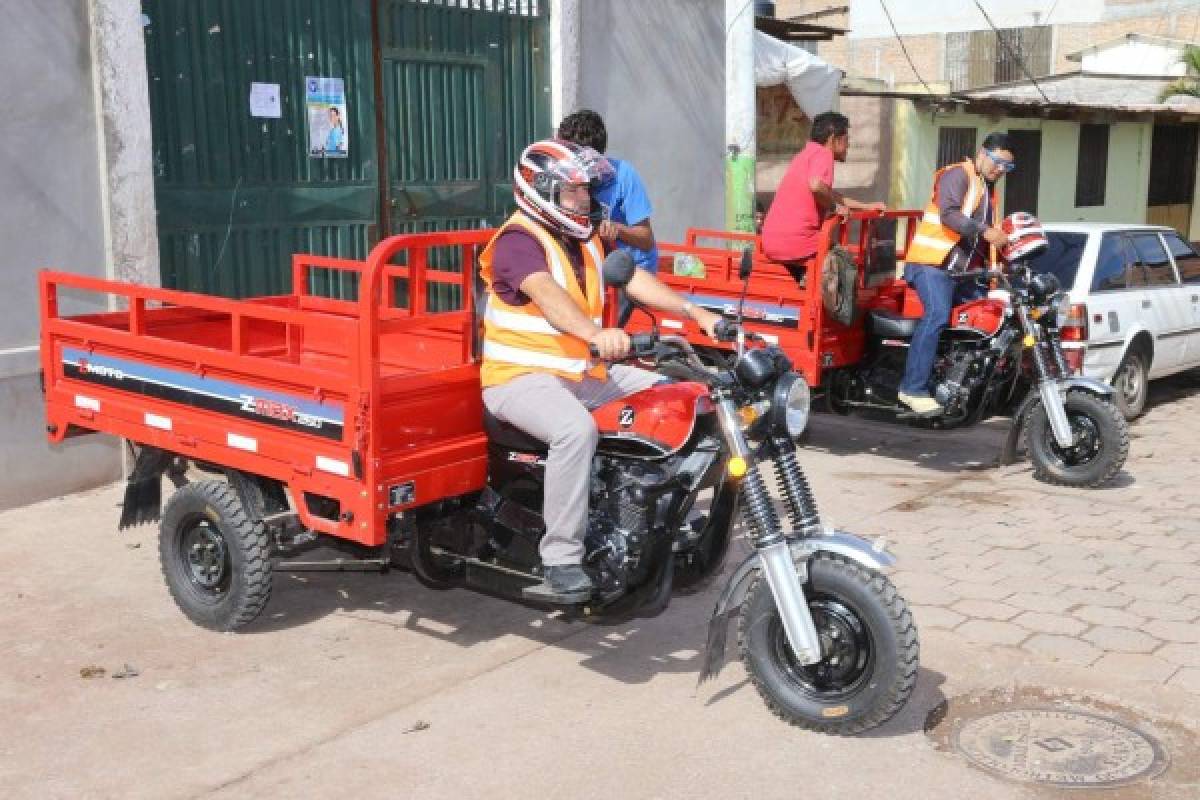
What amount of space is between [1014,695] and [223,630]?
128 inches

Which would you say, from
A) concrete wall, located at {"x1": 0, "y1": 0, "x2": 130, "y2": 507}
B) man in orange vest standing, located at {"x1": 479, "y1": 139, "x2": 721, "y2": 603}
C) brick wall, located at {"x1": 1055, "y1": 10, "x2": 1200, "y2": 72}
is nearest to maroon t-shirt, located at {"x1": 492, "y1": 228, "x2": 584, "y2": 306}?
man in orange vest standing, located at {"x1": 479, "y1": 139, "x2": 721, "y2": 603}

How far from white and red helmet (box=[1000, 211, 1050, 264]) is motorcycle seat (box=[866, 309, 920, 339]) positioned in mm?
746

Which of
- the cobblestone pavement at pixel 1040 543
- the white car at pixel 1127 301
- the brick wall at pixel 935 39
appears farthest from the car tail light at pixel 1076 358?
the brick wall at pixel 935 39

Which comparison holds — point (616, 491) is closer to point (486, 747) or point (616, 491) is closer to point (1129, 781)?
point (486, 747)

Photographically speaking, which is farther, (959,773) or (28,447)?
(28,447)

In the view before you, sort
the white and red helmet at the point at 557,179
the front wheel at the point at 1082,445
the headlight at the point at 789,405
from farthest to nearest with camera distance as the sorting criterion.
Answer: the front wheel at the point at 1082,445 < the white and red helmet at the point at 557,179 < the headlight at the point at 789,405

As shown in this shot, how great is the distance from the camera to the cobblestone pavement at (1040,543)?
18.0 ft

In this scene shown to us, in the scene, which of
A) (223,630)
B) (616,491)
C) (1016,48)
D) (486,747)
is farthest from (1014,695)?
(1016,48)

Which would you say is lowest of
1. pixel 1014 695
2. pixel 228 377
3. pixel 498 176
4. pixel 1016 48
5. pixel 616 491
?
pixel 1014 695

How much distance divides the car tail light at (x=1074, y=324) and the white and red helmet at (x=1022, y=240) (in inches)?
40.2

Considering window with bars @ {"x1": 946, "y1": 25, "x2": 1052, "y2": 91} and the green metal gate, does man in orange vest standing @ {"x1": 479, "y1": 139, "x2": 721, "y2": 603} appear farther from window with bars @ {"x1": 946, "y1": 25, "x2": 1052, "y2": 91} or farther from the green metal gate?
window with bars @ {"x1": 946, "y1": 25, "x2": 1052, "y2": 91}

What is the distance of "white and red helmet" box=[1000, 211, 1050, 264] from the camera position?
8023 mm

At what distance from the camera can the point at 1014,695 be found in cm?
491

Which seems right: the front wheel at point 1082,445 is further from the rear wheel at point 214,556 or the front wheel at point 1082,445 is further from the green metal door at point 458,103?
the rear wheel at point 214,556
